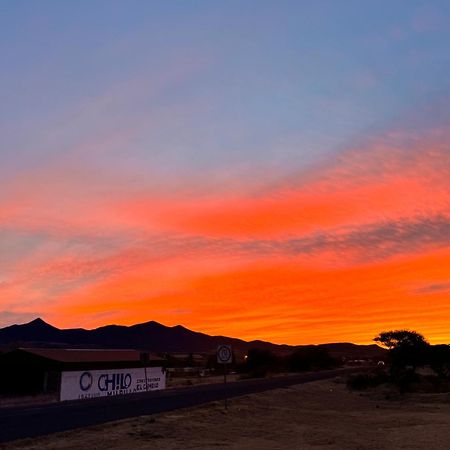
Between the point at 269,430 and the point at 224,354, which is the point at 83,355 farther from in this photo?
the point at 269,430

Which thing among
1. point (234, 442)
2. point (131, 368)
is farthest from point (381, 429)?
point (131, 368)

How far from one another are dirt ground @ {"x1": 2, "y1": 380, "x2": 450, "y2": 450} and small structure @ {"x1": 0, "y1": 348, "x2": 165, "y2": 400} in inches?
652

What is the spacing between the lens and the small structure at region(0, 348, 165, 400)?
47.4 metres

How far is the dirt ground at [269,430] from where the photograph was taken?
1904 cm

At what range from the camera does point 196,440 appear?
20344 millimetres

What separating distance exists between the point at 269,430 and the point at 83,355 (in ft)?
106

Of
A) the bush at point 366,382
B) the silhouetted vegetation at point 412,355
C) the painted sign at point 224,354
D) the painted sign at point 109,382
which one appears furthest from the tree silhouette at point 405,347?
the painted sign at point 224,354

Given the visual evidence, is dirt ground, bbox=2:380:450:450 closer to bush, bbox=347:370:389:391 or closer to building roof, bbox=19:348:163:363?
building roof, bbox=19:348:163:363

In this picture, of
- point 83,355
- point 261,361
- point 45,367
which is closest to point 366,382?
point 83,355

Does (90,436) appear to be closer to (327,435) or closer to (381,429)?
(327,435)

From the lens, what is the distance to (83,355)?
174 ft

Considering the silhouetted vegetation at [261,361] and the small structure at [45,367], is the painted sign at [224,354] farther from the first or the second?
the silhouetted vegetation at [261,361]

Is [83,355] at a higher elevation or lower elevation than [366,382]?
higher

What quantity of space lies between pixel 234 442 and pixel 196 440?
1.31 m
